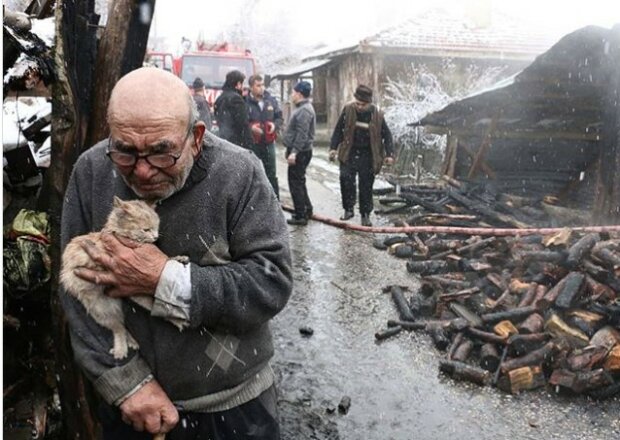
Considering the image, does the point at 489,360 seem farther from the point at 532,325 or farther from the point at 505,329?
the point at 532,325

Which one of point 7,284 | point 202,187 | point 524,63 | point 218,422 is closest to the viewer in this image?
point 202,187

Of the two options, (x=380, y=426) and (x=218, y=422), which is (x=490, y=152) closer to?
(x=380, y=426)

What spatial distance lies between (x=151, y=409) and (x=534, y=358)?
155 inches

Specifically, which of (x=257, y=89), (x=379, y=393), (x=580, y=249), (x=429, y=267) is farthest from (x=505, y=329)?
(x=257, y=89)

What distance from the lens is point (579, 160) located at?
12.2m

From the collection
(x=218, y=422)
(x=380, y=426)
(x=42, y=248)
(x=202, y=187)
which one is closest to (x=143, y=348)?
(x=218, y=422)

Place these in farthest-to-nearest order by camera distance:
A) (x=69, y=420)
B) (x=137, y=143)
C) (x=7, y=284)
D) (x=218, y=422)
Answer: (x=7, y=284) → (x=69, y=420) → (x=218, y=422) → (x=137, y=143)

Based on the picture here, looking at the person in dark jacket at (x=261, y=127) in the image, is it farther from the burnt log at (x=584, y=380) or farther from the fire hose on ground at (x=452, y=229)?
the burnt log at (x=584, y=380)

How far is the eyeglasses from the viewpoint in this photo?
6.19 feet

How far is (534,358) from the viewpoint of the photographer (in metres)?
4.98

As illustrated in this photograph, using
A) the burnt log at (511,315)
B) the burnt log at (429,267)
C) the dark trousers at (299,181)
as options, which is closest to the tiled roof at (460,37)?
the dark trousers at (299,181)

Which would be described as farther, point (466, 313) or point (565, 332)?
point (466, 313)

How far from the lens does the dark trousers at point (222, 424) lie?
211 cm

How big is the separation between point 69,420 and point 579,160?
1165cm
